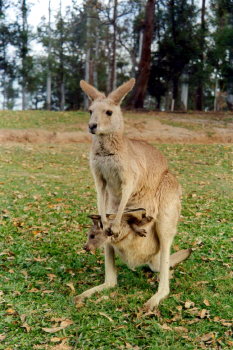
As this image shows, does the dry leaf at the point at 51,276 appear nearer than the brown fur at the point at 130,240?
No

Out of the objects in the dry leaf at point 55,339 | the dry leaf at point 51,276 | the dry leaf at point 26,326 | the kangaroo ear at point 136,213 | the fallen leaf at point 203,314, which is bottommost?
the dry leaf at point 55,339

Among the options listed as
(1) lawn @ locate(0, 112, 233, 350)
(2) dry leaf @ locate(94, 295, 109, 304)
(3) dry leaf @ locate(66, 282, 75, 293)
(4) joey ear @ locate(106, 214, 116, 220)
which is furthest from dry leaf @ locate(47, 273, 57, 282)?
(4) joey ear @ locate(106, 214, 116, 220)

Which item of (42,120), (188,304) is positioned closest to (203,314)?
(188,304)

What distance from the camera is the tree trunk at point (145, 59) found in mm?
17984

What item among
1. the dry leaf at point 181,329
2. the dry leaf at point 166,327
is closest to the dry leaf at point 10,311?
the dry leaf at point 166,327

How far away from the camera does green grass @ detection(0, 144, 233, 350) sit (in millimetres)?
3391

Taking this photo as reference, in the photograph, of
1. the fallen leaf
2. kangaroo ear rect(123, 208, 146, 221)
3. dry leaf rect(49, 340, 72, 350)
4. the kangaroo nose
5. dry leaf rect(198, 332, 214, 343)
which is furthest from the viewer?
kangaroo ear rect(123, 208, 146, 221)

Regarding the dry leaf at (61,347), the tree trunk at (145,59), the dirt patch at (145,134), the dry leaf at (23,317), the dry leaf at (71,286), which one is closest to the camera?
the dry leaf at (61,347)

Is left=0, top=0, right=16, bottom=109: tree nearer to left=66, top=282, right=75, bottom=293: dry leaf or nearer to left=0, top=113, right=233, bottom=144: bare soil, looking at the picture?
left=0, top=113, right=233, bottom=144: bare soil

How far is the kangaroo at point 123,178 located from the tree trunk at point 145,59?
14.7m

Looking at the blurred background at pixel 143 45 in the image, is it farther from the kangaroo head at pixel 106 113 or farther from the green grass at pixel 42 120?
the kangaroo head at pixel 106 113

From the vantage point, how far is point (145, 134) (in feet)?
51.7

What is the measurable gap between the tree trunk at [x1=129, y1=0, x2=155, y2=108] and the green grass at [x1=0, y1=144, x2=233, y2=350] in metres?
10.6

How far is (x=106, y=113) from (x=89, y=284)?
5.78 ft
